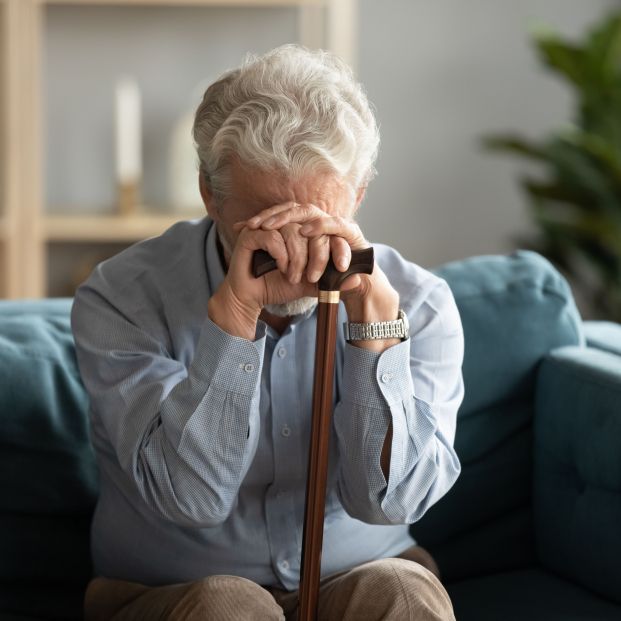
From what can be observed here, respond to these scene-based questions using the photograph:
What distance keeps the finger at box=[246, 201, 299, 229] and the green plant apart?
6.46 ft

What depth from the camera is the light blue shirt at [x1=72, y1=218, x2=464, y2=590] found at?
4.41 feet

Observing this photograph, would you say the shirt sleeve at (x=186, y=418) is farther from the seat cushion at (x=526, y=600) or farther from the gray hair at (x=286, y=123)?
the seat cushion at (x=526, y=600)

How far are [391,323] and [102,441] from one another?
47 cm

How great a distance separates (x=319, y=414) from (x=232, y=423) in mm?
125

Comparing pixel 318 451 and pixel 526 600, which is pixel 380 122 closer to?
pixel 526 600

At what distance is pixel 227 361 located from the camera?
52.1 inches

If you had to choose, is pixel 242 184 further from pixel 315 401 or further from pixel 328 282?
pixel 315 401

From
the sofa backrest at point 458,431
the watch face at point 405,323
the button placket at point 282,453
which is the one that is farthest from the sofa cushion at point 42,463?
the watch face at point 405,323

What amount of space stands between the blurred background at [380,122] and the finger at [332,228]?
1.88 meters

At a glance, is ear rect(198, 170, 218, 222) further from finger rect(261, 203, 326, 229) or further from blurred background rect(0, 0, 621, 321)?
blurred background rect(0, 0, 621, 321)

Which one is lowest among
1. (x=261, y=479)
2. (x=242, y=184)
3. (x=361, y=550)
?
(x=361, y=550)

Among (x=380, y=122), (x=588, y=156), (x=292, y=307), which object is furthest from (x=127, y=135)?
(x=292, y=307)

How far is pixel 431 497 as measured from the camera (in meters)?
1.42

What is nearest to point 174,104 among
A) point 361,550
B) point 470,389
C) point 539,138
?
point 539,138
